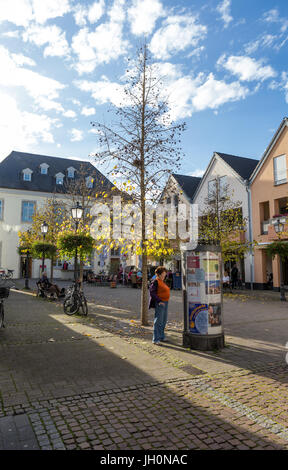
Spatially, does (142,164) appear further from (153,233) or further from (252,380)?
(252,380)

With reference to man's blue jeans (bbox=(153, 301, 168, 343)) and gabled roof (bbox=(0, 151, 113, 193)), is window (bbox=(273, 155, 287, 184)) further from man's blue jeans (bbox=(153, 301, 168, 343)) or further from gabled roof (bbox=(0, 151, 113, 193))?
gabled roof (bbox=(0, 151, 113, 193))

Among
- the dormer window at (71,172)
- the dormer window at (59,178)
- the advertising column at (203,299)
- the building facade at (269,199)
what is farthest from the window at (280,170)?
the dormer window at (71,172)

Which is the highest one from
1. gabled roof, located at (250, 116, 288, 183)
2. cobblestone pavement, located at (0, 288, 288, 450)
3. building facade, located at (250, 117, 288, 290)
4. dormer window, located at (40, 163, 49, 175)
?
dormer window, located at (40, 163, 49, 175)

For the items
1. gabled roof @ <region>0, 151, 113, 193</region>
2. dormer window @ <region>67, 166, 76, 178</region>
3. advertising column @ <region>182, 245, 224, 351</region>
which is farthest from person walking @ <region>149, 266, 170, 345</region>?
dormer window @ <region>67, 166, 76, 178</region>

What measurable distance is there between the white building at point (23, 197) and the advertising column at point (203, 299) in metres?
30.1

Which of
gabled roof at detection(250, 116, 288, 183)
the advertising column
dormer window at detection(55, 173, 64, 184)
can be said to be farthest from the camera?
dormer window at detection(55, 173, 64, 184)

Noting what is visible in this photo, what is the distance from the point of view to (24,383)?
191 inches

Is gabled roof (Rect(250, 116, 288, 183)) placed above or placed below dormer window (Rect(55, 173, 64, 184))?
below

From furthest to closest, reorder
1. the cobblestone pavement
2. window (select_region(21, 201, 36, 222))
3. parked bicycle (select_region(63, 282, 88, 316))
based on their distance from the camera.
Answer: window (select_region(21, 201, 36, 222))
parked bicycle (select_region(63, 282, 88, 316))
the cobblestone pavement

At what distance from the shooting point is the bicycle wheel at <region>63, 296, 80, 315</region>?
36.6 feet

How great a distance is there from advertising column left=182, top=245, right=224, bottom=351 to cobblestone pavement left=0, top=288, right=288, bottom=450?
35 centimetres

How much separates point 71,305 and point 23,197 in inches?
1254

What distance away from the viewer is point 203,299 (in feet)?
22.7

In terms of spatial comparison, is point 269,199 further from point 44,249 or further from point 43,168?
point 43,168
